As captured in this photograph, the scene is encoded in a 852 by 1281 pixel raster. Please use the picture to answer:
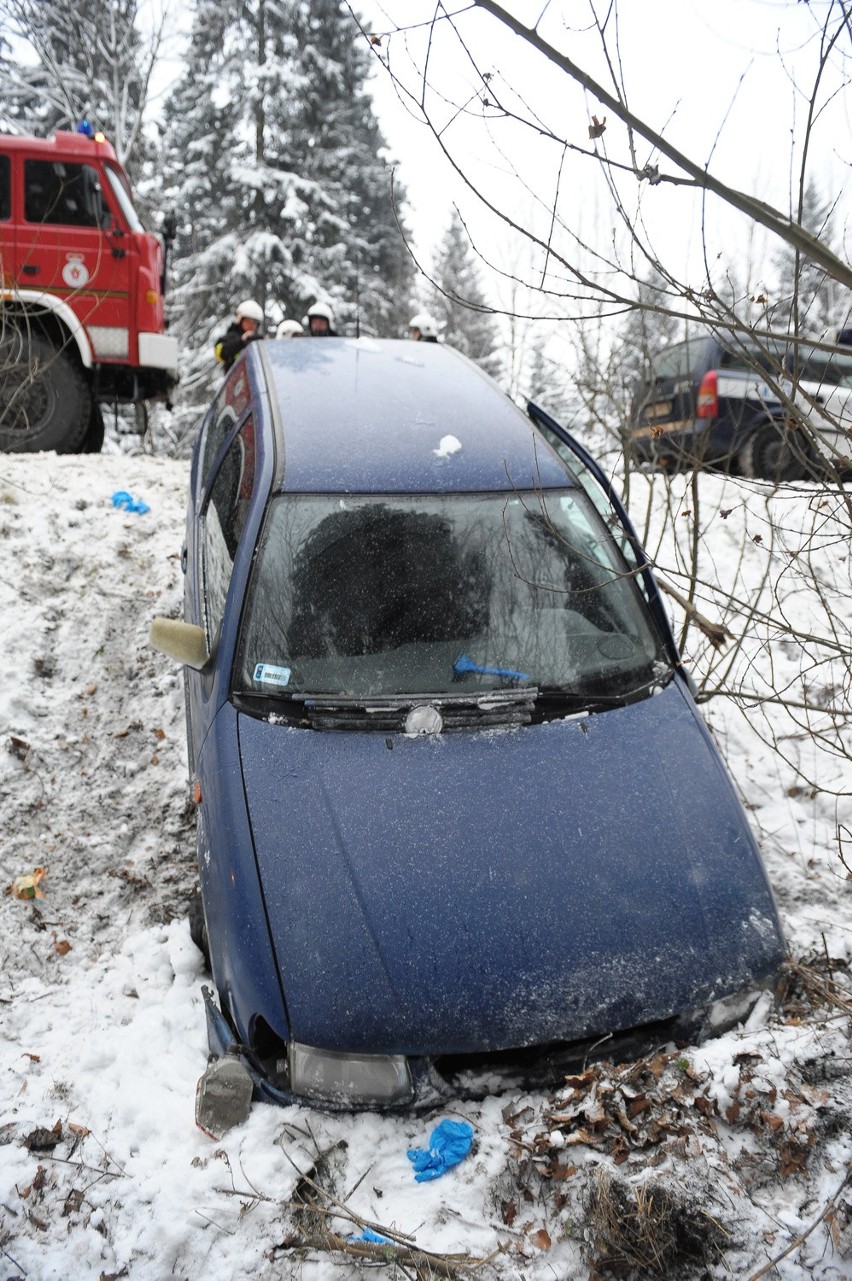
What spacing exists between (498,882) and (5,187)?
759 centimetres

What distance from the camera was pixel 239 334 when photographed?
841 cm

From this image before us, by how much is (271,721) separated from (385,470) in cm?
113

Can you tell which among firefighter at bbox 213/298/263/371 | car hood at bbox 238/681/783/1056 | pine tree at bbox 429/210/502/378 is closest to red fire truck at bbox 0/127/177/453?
firefighter at bbox 213/298/263/371

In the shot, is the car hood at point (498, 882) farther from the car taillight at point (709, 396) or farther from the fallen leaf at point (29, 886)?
the car taillight at point (709, 396)

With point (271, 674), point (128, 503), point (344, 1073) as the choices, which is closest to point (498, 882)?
point (344, 1073)

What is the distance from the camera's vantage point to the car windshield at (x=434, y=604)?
3.14m

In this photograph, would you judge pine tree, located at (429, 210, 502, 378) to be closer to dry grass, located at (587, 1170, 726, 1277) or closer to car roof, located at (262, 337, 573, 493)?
car roof, located at (262, 337, 573, 493)

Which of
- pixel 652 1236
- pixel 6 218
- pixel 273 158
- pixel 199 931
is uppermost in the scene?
pixel 273 158

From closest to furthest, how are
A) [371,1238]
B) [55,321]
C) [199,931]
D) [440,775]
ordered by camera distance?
[371,1238], [440,775], [199,931], [55,321]

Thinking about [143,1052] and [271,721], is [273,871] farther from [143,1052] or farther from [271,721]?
[143,1052]

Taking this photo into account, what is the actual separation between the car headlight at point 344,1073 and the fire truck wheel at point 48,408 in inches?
264

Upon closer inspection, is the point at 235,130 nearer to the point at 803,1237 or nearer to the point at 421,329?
the point at 421,329

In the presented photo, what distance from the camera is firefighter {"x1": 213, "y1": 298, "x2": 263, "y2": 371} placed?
7957 mm

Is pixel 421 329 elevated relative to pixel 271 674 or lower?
elevated
